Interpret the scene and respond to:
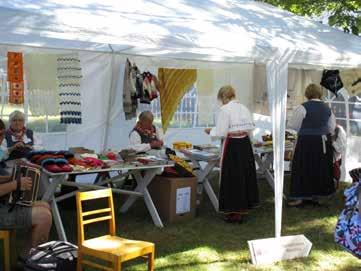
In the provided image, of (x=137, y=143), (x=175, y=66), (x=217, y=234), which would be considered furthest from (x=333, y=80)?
(x=217, y=234)

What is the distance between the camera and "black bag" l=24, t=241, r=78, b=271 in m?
3.27

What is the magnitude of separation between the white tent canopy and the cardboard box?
120 centimetres

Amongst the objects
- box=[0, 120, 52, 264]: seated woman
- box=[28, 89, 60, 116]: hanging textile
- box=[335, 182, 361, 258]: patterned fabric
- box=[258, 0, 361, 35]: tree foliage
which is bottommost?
box=[0, 120, 52, 264]: seated woman

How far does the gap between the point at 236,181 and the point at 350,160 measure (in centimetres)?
291

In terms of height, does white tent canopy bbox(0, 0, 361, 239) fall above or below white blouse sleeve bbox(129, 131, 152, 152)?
above

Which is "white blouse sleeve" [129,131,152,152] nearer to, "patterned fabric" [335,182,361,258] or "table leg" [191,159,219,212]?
"table leg" [191,159,219,212]

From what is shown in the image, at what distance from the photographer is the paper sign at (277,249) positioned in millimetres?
4062

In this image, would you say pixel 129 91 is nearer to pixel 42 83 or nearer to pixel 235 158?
pixel 42 83

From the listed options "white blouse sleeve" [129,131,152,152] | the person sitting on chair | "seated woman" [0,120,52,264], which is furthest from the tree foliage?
"seated woman" [0,120,52,264]

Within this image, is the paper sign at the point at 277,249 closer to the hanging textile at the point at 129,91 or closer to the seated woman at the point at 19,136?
the seated woman at the point at 19,136

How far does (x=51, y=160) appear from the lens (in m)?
4.32

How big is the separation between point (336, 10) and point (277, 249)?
595 cm

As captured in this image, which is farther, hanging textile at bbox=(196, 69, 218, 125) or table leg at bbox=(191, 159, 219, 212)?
hanging textile at bbox=(196, 69, 218, 125)

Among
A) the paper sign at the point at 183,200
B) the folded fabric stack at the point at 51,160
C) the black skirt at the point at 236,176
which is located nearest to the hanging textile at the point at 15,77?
the folded fabric stack at the point at 51,160
